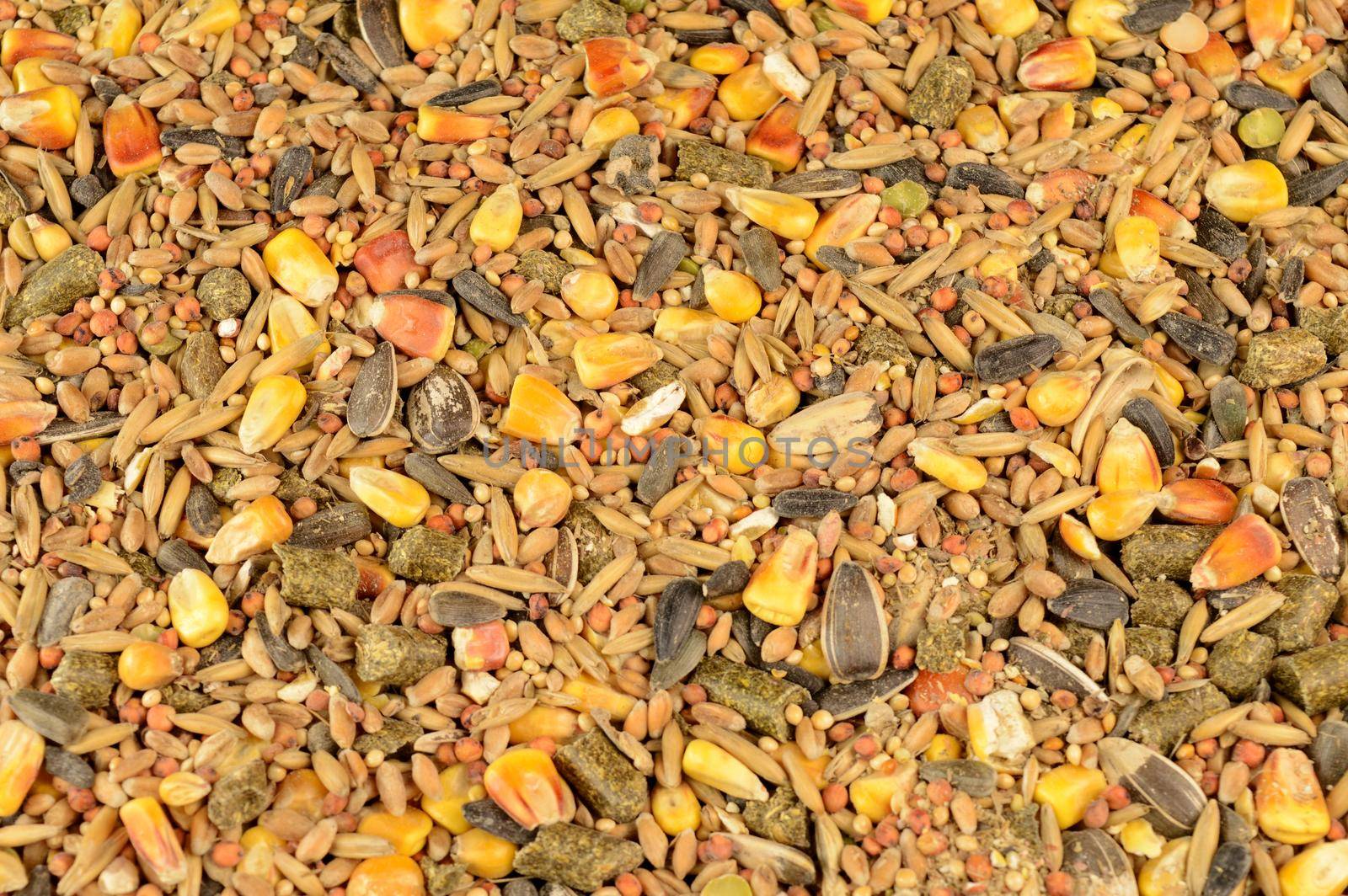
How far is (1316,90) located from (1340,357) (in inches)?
23.4

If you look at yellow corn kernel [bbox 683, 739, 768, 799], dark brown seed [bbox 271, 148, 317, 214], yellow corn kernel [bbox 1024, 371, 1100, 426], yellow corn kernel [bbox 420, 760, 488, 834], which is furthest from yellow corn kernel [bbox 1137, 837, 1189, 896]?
dark brown seed [bbox 271, 148, 317, 214]

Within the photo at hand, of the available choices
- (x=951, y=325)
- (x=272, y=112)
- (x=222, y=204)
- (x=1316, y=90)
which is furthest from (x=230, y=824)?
(x=1316, y=90)

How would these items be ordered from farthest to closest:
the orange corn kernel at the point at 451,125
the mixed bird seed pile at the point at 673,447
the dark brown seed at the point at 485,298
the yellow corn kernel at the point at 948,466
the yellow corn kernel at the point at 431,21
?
the yellow corn kernel at the point at 431,21 < the orange corn kernel at the point at 451,125 < the dark brown seed at the point at 485,298 < the yellow corn kernel at the point at 948,466 < the mixed bird seed pile at the point at 673,447

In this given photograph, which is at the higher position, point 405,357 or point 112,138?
point 112,138

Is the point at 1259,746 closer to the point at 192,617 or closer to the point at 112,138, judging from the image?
the point at 192,617

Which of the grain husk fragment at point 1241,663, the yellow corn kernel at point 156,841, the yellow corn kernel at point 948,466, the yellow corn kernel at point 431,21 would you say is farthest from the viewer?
the yellow corn kernel at point 431,21

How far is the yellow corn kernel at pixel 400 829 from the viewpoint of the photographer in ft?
5.64

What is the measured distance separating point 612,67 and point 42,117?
99cm

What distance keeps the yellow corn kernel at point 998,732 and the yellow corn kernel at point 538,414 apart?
761 mm

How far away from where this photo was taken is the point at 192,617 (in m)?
1.81

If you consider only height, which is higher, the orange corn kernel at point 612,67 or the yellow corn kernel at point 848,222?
the orange corn kernel at point 612,67

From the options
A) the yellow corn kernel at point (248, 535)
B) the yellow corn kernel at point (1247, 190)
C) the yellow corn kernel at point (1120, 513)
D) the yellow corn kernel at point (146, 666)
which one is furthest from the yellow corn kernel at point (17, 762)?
the yellow corn kernel at point (1247, 190)

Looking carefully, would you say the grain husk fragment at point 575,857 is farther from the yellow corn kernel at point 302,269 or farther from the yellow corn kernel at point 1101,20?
the yellow corn kernel at point 1101,20

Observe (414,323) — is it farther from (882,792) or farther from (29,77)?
(882,792)
